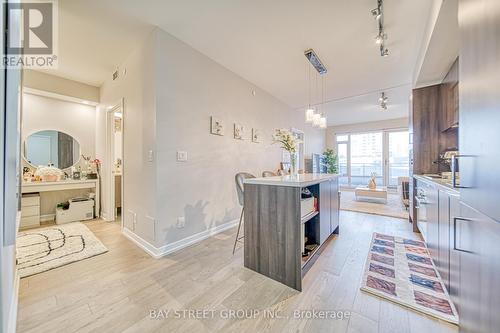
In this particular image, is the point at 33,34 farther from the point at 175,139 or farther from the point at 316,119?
the point at 316,119

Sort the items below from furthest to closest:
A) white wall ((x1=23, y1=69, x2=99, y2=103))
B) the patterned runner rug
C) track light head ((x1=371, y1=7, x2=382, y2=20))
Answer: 1. white wall ((x1=23, y1=69, x2=99, y2=103))
2. track light head ((x1=371, y1=7, x2=382, y2=20))
3. the patterned runner rug

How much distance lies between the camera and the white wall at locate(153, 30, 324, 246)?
2.38 metres

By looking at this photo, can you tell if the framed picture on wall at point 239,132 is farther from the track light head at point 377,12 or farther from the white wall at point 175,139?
the track light head at point 377,12

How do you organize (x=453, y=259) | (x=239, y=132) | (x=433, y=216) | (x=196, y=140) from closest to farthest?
1. (x=453, y=259)
2. (x=433, y=216)
3. (x=196, y=140)
4. (x=239, y=132)

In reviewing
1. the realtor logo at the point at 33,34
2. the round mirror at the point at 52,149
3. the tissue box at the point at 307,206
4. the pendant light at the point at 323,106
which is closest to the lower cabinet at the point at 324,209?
the tissue box at the point at 307,206

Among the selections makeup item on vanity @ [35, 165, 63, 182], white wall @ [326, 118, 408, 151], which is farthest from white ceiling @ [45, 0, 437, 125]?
white wall @ [326, 118, 408, 151]

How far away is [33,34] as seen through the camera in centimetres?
230

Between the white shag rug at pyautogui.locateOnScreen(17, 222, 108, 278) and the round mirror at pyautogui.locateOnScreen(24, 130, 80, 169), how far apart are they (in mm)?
1369

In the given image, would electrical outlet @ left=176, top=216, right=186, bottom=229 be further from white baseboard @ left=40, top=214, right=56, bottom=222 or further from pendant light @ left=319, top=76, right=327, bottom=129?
white baseboard @ left=40, top=214, right=56, bottom=222

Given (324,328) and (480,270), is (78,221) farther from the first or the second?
(480,270)

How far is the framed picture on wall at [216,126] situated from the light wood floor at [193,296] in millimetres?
1716

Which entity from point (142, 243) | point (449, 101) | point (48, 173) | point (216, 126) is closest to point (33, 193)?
point (48, 173)

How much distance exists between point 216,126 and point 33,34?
2.36 metres

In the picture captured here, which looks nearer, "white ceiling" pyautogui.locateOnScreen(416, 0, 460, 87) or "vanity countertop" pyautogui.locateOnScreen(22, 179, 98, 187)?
"white ceiling" pyautogui.locateOnScreen(416, 0, 460, 87)
